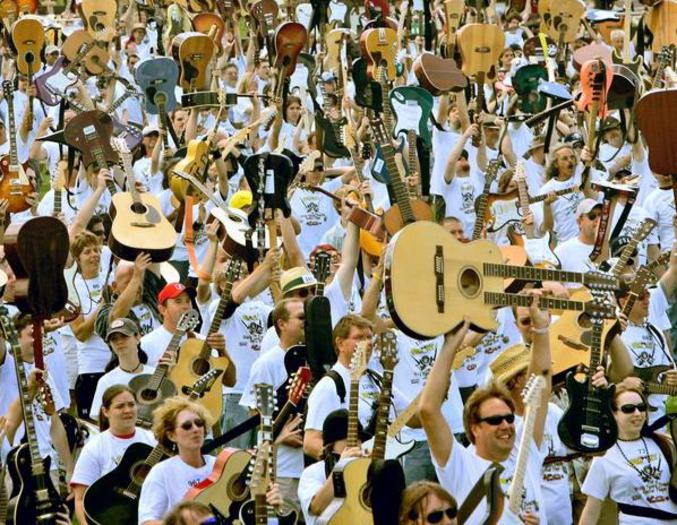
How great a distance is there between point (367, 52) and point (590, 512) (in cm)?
891

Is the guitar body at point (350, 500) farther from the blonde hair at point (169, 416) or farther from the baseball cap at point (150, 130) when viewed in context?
the baseball cap at point (150, 130)

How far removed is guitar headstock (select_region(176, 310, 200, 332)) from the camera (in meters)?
11.2

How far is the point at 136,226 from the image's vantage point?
43.2ft

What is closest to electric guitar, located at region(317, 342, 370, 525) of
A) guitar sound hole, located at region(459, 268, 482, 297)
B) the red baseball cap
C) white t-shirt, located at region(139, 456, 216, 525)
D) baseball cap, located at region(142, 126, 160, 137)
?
white t-shirt, located at region(139, 456, 216, 525)

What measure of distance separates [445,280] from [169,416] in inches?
105

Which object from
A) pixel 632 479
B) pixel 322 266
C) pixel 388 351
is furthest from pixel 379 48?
pixel 388 351

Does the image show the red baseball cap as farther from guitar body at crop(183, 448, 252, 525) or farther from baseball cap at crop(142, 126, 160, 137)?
baseball cap at crop(142, 126, 160, 137)

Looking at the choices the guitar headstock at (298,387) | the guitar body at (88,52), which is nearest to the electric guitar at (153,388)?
the guitar headstock at (298,387)

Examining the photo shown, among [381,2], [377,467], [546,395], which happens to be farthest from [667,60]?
[377,467]

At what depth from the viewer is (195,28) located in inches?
857

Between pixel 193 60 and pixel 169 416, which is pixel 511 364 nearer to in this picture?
pixel 169 416

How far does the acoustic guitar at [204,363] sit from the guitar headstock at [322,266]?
587mm

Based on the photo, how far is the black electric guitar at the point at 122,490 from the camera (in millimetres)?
9734

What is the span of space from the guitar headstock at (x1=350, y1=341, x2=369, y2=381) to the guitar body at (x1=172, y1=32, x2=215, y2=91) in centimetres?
961
